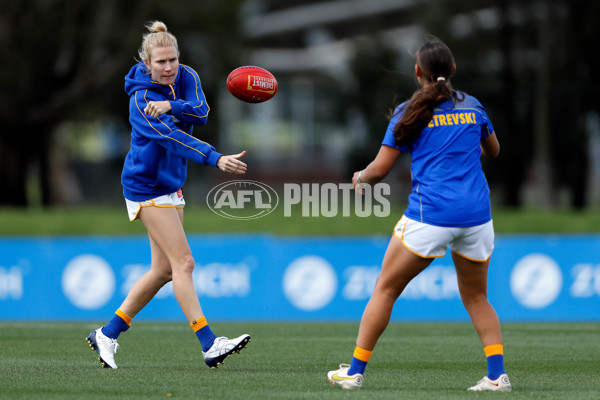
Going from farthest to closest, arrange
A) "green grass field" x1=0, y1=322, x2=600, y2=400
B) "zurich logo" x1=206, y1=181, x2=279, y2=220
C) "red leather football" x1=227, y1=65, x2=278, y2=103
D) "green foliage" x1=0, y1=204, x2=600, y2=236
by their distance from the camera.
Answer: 1. "zurich logo" x1=206, y1=181, x2=279, y2=220
2. "green foliage" x1=0, y1=204, x2=600, y2=236
3. "red leather football" x1=227, y1=65, x2=278, y2=103
4. "green grass field" x1=0, y1=322, x2=600, y2=400

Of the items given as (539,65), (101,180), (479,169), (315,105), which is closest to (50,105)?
(101,180)

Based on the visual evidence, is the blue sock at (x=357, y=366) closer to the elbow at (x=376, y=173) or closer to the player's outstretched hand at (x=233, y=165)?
the elbow at (x=376, y=173)

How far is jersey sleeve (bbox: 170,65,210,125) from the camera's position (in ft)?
21.1

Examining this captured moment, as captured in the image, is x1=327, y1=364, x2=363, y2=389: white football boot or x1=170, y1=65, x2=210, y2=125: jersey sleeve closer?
x1=327, y1=364, x2=363, y2=389: white football boot

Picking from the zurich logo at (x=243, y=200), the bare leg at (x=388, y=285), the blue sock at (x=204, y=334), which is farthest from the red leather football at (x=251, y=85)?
the zurich logo at (x=243, y=200)

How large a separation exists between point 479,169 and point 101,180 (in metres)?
23.2

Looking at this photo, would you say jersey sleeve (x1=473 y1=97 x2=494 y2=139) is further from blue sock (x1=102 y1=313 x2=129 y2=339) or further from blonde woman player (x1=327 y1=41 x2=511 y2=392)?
blue sock (x1=102 y1=313 x2=129 y2=339)

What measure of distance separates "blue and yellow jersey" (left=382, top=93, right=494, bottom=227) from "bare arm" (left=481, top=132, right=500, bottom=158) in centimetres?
20

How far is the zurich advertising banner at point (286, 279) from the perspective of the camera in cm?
1269

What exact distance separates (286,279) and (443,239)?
7818mm

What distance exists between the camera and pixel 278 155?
1007 inches

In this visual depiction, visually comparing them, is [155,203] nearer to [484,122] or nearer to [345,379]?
[345,379]

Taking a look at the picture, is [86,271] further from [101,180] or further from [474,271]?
[101,180]

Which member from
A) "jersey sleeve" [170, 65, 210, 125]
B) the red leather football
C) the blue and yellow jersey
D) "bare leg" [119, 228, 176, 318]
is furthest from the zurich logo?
the blue and yellow jersey
